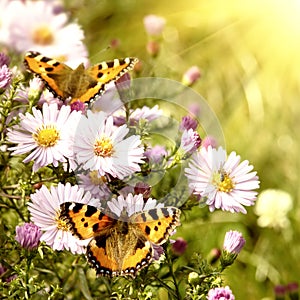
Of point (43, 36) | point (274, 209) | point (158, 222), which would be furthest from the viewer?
point (274, 209)

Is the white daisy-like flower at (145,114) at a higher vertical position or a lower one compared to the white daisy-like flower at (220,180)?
higher

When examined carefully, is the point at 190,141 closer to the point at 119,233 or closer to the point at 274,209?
the point at 119,233

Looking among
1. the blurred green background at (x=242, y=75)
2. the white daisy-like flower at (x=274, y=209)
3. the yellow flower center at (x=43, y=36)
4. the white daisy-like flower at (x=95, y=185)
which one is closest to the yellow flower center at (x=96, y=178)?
the white daisy-like flower at (x=95, y=185)

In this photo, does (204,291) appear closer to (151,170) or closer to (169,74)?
(151,170)

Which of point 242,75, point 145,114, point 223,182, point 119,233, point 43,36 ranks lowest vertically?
point 119,233

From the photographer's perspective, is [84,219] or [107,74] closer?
[84,219]

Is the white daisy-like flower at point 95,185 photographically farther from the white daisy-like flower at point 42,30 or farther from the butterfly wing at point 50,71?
the white daisy-like flower at point 42,30

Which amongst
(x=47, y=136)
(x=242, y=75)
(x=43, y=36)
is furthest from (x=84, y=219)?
Result: (x=242, y=75)
